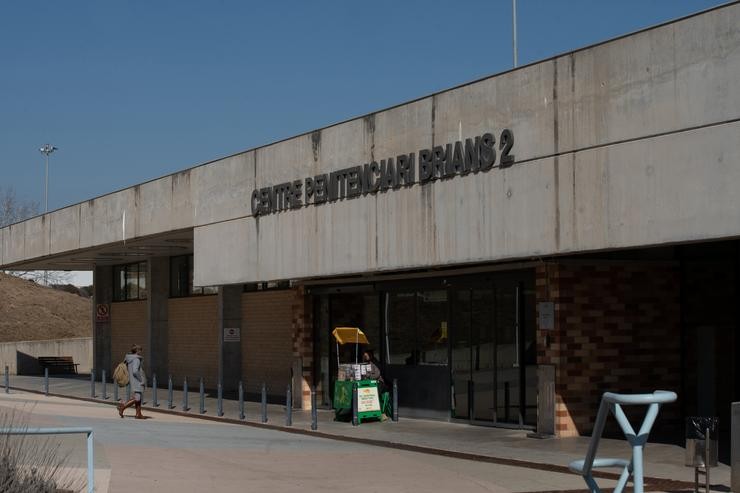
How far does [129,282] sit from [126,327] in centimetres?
184

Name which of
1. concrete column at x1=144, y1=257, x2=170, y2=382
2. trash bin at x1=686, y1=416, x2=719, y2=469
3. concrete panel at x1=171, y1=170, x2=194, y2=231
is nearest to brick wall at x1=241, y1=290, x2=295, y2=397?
concrete panel at x1=171, y1=170, x2=194, y2=231

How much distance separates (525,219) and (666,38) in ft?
13.5

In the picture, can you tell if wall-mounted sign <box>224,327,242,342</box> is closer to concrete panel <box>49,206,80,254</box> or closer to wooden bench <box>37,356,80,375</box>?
concrete panel <box>49,206,80,254</box>

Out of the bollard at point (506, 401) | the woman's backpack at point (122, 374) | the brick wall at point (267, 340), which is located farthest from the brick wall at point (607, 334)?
the brick wall at point (267, 340)

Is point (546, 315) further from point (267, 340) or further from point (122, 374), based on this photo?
point (267, 340)

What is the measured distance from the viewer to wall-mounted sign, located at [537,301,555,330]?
66.5ft

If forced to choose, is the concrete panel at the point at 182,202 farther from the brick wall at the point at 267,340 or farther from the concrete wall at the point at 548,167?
the brick wall at the point at 267,340

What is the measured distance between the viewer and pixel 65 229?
39719 millimetres

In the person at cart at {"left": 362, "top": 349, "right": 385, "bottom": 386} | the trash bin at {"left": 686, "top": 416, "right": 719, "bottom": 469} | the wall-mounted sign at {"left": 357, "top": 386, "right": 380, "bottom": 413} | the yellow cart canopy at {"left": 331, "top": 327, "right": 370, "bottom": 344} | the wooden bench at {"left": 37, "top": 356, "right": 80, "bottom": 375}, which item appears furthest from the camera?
the wooden bench at {"left": 37, "top": 356, "right": 80, "bottom": 375}

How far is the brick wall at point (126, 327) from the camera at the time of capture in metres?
44.2

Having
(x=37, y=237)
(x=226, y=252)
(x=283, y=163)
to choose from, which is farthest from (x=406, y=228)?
(x=37, y=237)

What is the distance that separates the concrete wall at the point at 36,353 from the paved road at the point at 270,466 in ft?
105

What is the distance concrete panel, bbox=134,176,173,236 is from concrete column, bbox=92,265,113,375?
43.6ft

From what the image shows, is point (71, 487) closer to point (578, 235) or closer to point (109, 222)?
point (578, 235)
